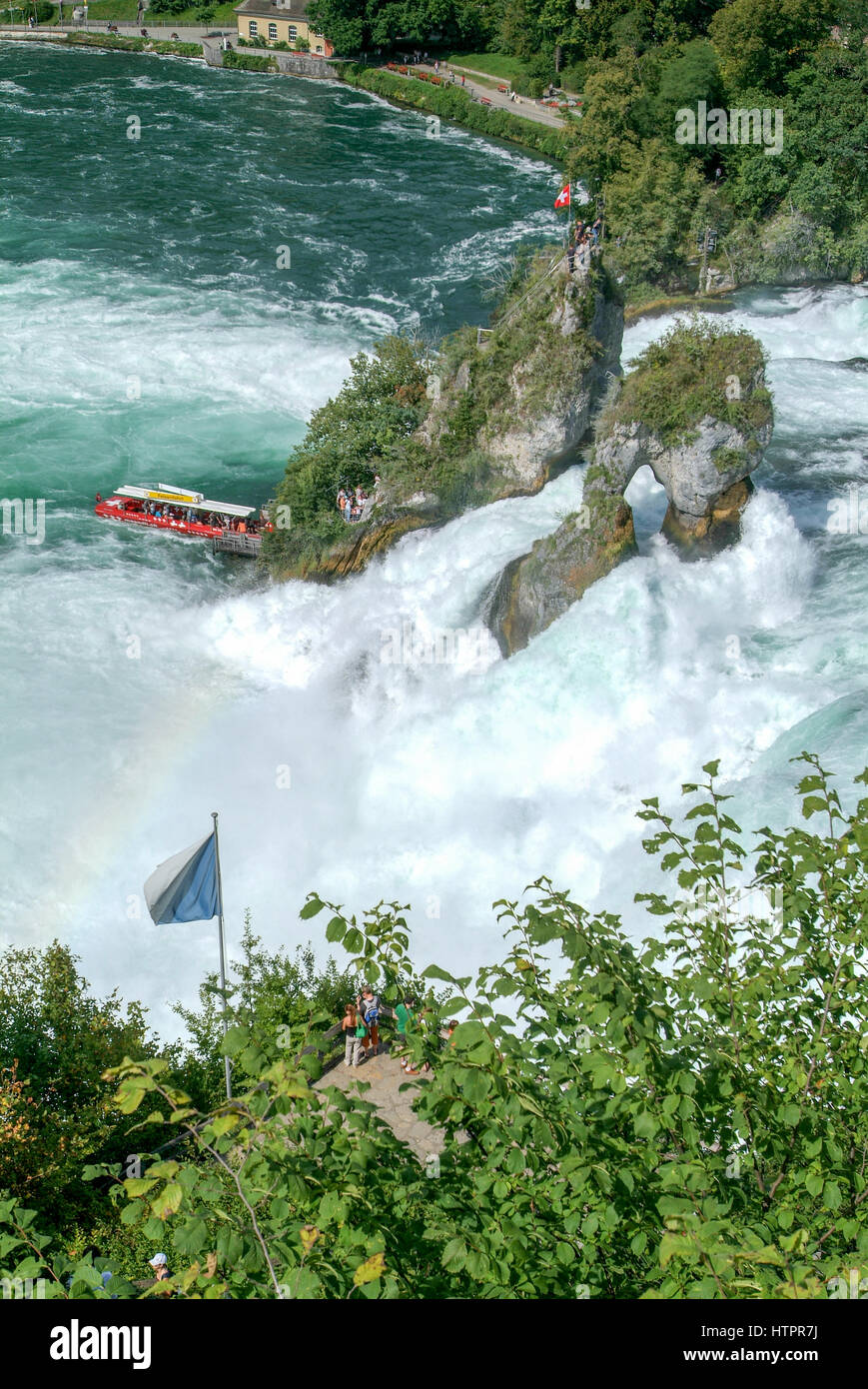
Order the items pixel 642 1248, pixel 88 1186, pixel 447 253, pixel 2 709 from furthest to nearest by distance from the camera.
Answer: pixel 447 253
pixel 2 709
pixel 88 1186
pixel 642 1248

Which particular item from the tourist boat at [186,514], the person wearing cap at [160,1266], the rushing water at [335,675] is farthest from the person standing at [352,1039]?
the tourist boat at [186,514]

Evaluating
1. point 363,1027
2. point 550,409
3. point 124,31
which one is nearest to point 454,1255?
point 363,1027

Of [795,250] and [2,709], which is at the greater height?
[795,250]

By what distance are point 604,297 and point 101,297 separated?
28.1m

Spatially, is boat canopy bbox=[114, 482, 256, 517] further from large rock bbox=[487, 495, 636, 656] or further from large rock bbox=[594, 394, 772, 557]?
large rock bbox=[594, 394, 772, 557]

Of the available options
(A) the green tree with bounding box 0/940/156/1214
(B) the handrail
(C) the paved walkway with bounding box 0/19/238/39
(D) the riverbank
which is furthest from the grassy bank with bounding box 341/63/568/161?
(A) the green tree with bounding box 0/940/156/1214

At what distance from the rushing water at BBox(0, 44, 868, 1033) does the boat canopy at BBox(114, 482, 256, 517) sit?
4.57ft

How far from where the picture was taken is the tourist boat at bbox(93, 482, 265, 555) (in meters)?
39.9

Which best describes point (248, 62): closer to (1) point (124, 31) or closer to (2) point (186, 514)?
(1) point (124, 31)

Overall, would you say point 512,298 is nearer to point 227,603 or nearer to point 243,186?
point 227,603

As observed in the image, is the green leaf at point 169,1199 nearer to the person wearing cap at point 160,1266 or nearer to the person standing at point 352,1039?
the person wearing cap at point 160,1266

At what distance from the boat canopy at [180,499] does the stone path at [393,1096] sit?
72.1 ft

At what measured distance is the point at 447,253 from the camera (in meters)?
63.3

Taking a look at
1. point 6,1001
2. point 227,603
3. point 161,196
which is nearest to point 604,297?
point 227,603
